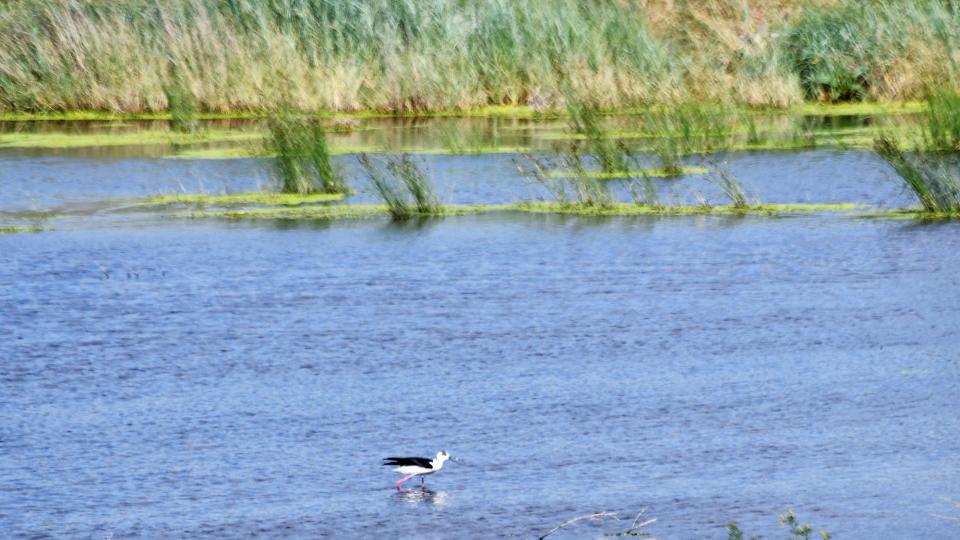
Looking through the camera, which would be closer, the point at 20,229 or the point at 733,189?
the point at 733,189

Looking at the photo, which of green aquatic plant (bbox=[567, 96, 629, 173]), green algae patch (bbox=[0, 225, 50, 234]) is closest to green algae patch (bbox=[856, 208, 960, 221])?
green aquatic plant (bbox=[567, 96, 629, 173])

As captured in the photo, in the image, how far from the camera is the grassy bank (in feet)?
76.2

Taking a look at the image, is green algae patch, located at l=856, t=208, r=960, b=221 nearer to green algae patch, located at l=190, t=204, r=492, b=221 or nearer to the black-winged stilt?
green algae patch, located at l=190, t=204, r=492, b=221

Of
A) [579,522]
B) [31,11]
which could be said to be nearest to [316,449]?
[579,522]

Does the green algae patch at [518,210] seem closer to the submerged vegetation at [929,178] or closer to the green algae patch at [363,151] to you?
the submerged vegetation at [929,178]

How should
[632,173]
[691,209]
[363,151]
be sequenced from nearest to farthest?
1. [691,209]
2. [632,173]
3. [363,151]

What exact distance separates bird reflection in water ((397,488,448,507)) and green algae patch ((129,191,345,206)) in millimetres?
9561

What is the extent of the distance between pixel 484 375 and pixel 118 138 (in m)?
13.1

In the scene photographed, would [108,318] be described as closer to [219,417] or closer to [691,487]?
[219,417]

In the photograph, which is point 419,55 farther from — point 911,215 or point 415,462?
point 415,462

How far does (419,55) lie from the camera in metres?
23.6

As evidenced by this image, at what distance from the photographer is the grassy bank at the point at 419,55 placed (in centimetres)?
2322

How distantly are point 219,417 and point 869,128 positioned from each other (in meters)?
13.0

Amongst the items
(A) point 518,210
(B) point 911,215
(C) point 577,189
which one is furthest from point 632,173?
(B) point 911,215
